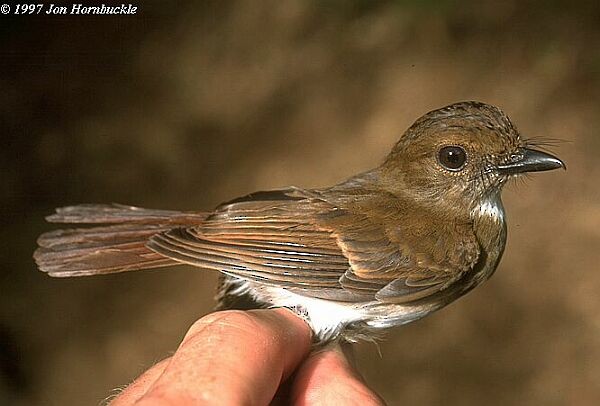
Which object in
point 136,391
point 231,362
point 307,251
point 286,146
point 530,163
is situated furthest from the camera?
point 286,146

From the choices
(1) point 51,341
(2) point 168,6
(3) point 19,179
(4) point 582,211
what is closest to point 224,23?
(2) point 168,6

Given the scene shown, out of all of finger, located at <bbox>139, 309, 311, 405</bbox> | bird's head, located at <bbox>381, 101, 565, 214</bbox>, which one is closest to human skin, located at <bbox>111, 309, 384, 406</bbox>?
finger, located at <bbox>139, 309, 311, 405</bbox>

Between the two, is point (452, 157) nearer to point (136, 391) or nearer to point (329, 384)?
point (329, 384)

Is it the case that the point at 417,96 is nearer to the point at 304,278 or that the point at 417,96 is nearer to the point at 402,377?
the point at 402,377

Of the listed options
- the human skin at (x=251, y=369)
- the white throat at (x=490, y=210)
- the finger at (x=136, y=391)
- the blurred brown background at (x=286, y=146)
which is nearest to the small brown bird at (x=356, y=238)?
the white throat at (x=490, y=210)

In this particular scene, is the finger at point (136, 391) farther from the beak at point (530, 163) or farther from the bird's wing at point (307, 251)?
the beak at point (530, 163)

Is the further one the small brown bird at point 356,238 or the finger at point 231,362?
the small brown bird at point 356,238

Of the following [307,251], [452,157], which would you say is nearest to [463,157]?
[452,157]
